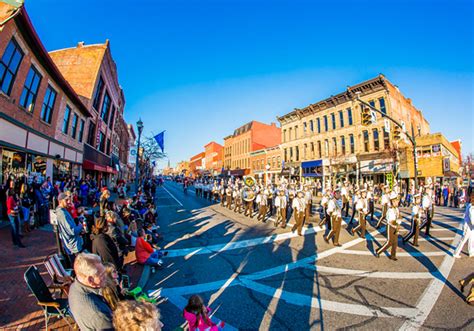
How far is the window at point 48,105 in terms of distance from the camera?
46.7 feet

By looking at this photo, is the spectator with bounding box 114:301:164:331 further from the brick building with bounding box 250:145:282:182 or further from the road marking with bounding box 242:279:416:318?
the brick building with bounding box 250:145:282:182

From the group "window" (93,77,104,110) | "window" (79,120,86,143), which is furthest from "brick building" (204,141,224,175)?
"window" (79,120,86,143)

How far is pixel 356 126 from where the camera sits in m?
30.1

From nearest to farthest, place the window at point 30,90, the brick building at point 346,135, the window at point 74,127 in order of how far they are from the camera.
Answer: the window at point 30,90 < the window at point 74,127 < the brick building at point 346,135

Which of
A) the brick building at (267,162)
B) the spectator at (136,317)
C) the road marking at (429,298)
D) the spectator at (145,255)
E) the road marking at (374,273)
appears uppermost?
the brick building at (267,162)

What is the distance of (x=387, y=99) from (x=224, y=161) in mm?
41889

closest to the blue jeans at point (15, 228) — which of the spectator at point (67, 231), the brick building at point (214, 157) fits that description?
the spectator at point (67, 231)

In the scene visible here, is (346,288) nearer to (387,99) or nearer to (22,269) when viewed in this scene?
(22,269)

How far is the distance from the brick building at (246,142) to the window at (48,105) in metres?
38.0

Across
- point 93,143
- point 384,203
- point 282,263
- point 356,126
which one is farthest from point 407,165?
point 93,143

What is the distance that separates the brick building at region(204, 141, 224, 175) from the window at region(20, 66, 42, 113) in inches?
2144

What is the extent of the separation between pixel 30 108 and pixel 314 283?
15681mm

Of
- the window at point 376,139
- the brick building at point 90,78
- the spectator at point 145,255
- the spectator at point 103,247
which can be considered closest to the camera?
the spectator at point 103,247

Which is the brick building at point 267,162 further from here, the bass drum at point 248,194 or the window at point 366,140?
the bass drum at point 248,194
